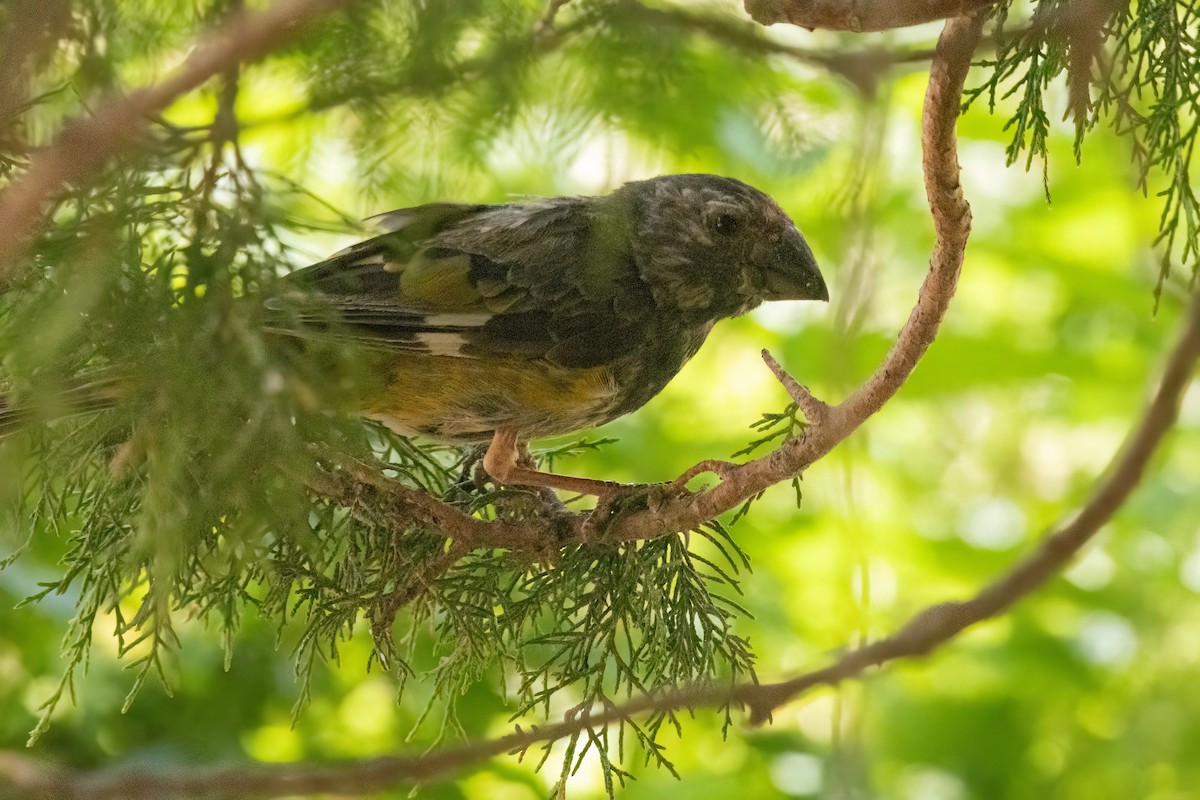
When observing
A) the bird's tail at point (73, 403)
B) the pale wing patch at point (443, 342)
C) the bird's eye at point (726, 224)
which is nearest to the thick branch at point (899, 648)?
the bird's tail at point (73, 403)

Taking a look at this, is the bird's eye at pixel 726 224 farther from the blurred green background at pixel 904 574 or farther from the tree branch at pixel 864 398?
the tree branch at pixel 864 398

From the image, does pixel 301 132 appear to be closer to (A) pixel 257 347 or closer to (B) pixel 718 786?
(A) pixel 257 347

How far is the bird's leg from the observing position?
326 cm

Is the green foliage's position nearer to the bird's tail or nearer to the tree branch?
the tree branch

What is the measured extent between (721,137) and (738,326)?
239 cm

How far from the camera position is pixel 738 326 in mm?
5551

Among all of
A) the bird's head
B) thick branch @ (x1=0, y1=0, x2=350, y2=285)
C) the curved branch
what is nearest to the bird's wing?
the bird's head

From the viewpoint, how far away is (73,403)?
2.36 m

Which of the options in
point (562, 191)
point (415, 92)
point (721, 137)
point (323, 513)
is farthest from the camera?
point (562, 191)

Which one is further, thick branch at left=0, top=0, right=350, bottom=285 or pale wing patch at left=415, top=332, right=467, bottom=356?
pale wing patch at left=415, top=332, right=467, bottom=356

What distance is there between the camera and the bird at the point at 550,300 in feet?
11.0

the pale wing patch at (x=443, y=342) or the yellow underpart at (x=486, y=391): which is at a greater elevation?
the pale wing patch at (x=443, y=342)

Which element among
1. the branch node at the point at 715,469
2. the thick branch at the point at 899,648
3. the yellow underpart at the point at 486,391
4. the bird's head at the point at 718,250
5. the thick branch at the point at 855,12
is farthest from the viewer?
the bird's head at the point at 718,250

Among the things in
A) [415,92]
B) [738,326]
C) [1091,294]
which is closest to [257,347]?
[415,92]
